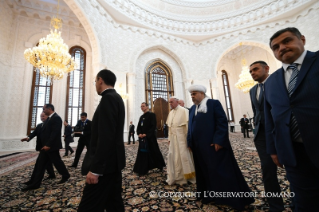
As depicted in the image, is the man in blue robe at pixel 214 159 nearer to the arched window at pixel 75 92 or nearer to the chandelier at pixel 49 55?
the chandelier at pixel 49 55

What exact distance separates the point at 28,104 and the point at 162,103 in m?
7.11

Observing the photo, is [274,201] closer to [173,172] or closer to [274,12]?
[173,172]

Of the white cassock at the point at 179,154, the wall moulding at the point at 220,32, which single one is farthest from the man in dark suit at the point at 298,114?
the wall moulding at the point at 220,32

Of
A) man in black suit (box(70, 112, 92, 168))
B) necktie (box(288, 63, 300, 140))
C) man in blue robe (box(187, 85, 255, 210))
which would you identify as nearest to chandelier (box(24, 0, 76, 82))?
man in black suit (box(70, 112, 92, 168))

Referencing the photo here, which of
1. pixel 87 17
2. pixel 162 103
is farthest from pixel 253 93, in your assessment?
pixel 162 103

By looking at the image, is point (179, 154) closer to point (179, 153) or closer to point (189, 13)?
point (179, 153)

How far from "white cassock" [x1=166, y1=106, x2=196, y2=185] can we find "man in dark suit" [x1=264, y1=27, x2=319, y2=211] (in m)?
1.49

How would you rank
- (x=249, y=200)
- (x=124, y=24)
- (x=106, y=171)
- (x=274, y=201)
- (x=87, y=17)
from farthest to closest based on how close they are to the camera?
1. (x=124, y=24)
2. (x=87, y=17)
3. (x=249, y=200)
4. (x=274, y=201)
5. (x=106, y=171)

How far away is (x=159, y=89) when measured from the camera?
10.0 meters

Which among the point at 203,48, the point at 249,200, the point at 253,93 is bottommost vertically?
the point at 249,200

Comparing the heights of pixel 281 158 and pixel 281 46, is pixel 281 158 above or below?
below

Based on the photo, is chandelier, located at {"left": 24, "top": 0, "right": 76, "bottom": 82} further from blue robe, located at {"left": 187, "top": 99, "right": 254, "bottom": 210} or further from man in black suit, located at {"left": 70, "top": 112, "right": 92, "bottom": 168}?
blue robe, located at {"left": 187, "top": 99, "right": 254, "bottom": 210}

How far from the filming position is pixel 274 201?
137 centimetres

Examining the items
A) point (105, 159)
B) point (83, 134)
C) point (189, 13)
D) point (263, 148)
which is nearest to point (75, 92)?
point (83, 134)
